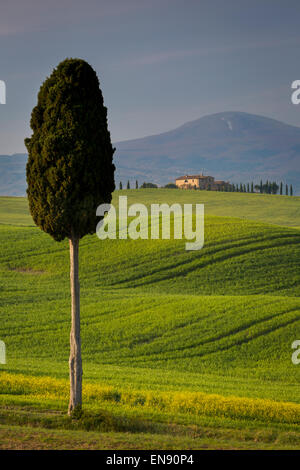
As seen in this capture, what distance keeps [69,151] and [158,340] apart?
71.3ft

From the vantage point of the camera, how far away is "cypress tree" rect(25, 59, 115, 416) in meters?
17.4

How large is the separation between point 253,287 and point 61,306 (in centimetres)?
1864

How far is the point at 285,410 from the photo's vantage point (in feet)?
64.6

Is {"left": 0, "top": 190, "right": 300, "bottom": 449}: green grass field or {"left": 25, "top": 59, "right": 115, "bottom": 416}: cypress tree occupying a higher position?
{"left": 25, "top": 59, "right": 115, "bottom": 416}: cypress tree

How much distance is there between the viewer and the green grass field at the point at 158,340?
16.5 meters

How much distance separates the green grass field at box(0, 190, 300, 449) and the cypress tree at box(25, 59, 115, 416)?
2.82 m

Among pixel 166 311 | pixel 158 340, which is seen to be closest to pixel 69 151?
pixel 158 340


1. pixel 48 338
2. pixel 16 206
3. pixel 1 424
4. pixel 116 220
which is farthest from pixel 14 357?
pixel 16 206

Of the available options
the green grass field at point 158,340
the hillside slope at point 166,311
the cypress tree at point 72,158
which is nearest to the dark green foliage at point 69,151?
the cypress tree at point 72,158

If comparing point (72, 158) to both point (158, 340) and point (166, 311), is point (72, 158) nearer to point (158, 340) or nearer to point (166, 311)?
point (158, 340)

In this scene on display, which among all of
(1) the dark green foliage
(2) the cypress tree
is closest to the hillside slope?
(2) the cypress tree

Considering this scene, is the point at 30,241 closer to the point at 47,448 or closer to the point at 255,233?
the point at 255,233

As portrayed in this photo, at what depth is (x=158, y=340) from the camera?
122 ft

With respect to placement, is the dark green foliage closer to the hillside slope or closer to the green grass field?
the green grass field
